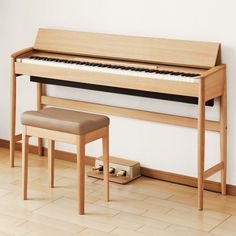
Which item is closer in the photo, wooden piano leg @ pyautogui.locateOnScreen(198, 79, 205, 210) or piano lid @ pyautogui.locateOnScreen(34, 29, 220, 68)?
wooden piano leg @ pyautogui.locateOnScreen(198, 79, 205, 210)

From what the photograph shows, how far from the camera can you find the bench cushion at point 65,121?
3676 millimetres

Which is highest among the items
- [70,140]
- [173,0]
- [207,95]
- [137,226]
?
[173,0]

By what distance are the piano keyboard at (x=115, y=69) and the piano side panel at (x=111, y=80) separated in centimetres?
2

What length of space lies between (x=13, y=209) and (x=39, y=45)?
1267 mm

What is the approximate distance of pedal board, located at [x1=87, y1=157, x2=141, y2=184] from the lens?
4355 millimetres

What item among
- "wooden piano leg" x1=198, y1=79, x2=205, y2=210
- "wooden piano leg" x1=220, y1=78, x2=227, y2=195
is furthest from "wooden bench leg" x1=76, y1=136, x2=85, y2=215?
"wooden piano leg" x1=220, y1=78, x2=227, y2=195

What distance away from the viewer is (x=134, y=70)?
404 centimetres

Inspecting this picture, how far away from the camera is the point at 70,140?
3713 millimetres

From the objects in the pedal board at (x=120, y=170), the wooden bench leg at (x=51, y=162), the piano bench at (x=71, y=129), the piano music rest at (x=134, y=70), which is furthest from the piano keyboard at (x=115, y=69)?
the pedal board at (x=120, y=170)

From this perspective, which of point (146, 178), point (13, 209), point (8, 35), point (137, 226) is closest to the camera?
point (137, 226)

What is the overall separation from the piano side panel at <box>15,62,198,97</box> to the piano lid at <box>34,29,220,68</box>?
21 centimetres

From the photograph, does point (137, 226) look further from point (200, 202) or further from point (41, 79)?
point (41, 79)

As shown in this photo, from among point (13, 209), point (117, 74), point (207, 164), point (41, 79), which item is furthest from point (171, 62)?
point (13, 209)

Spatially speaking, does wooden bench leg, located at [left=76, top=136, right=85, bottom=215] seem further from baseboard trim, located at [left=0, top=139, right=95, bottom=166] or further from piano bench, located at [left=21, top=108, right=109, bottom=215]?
baseboard trim, located at [left=0, top=139, right=95, bottom=166]
